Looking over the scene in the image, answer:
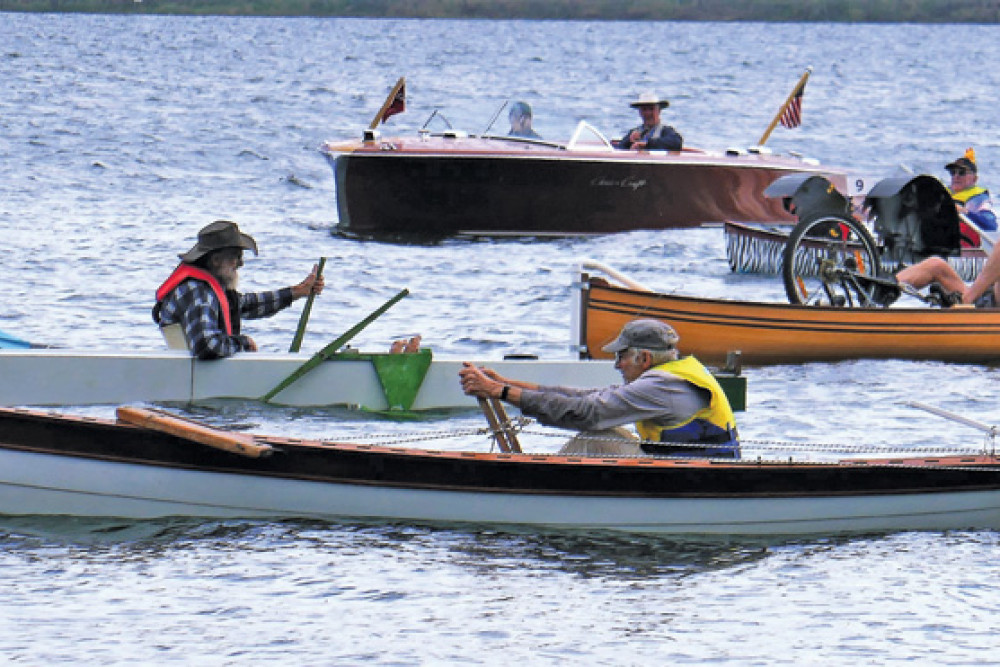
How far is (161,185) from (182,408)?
20.1m

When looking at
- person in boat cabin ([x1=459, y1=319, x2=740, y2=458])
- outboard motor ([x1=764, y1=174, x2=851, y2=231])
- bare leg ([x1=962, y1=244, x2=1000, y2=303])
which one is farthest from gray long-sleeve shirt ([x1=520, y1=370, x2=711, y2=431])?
outboard motor ([x1=764, y1=174, x2=851, y2=231])

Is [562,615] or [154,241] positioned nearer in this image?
[562,615]

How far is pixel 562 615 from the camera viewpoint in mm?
8414

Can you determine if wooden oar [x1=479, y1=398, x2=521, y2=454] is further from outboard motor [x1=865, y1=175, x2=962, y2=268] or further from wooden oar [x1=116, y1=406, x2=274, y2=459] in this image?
outboard motor [x1=865, y1=175, x2=962, y2=268]

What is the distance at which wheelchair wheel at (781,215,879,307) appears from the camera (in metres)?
15.0

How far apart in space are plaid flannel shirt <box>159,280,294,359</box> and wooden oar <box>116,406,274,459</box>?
2.13 m

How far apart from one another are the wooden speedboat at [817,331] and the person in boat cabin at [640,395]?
469 cm

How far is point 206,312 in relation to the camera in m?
11.3

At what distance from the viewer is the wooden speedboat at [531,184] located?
22.0 metres

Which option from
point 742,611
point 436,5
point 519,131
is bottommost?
point 742,611

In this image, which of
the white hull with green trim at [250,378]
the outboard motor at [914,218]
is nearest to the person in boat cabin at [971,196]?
the outboard motor at [914,218]

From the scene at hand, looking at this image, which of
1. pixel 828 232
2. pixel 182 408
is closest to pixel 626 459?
pixel 182 408

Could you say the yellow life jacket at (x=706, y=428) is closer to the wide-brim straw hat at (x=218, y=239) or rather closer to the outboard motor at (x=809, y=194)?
the wide-brim straw hat at (x=218, y=239)

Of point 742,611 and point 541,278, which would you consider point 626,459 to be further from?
point 541,278
